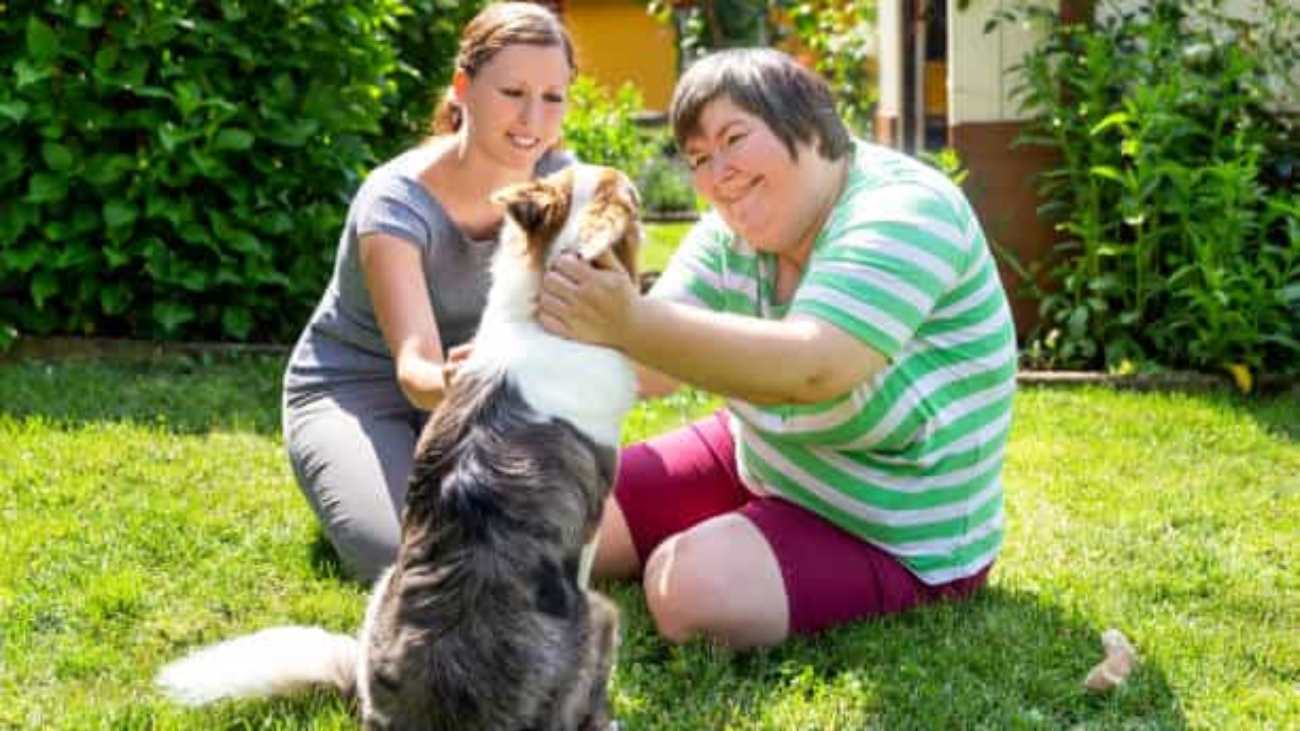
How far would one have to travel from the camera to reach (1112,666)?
3.02 metres

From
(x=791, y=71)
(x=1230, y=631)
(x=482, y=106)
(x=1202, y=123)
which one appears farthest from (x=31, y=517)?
(x=1202, y=123)

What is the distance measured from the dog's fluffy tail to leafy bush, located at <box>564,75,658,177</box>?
5.81m

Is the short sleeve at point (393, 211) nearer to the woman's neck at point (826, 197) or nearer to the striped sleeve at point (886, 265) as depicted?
the woman's neck at point (826, 197)

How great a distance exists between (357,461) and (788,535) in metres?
1.39

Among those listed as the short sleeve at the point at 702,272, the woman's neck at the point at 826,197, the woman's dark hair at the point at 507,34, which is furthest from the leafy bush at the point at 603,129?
the woman's neck at the point at 826,197

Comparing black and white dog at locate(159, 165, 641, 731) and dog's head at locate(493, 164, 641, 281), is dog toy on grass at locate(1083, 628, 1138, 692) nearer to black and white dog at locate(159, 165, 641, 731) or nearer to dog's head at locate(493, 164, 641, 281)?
black and white dog at locate(159, 165, 641, 731)

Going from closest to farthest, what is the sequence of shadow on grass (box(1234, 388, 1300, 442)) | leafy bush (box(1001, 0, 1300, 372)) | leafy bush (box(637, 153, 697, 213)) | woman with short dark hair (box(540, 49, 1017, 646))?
woman with short dark hair (box(540, 49, 1017, 646)) < shadow on grass (box(1234, 388, 1300, 442)) < leafy bush (box(1001, 0, 1300, 372)) < leafy bush (box(637, 153, 697, 213))

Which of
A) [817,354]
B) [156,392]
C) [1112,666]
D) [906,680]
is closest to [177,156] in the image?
[156,392]

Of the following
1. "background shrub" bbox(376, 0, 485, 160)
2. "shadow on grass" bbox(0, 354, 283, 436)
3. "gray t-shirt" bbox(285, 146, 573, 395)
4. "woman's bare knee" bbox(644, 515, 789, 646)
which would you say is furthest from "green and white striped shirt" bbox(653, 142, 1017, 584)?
"background shrub" bbox(376, 0, 485, 160)

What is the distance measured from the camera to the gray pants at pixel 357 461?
3715 mm

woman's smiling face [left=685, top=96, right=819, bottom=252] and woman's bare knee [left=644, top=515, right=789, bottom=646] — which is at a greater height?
woman's smiling face [left=685, top=96, right=819, bottom=252]

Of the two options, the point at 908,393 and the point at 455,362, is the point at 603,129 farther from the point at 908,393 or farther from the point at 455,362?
the point at 455,362

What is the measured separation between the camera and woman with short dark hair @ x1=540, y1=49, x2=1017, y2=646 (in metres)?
2.68

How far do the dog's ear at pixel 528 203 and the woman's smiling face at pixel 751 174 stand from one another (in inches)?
20.7
